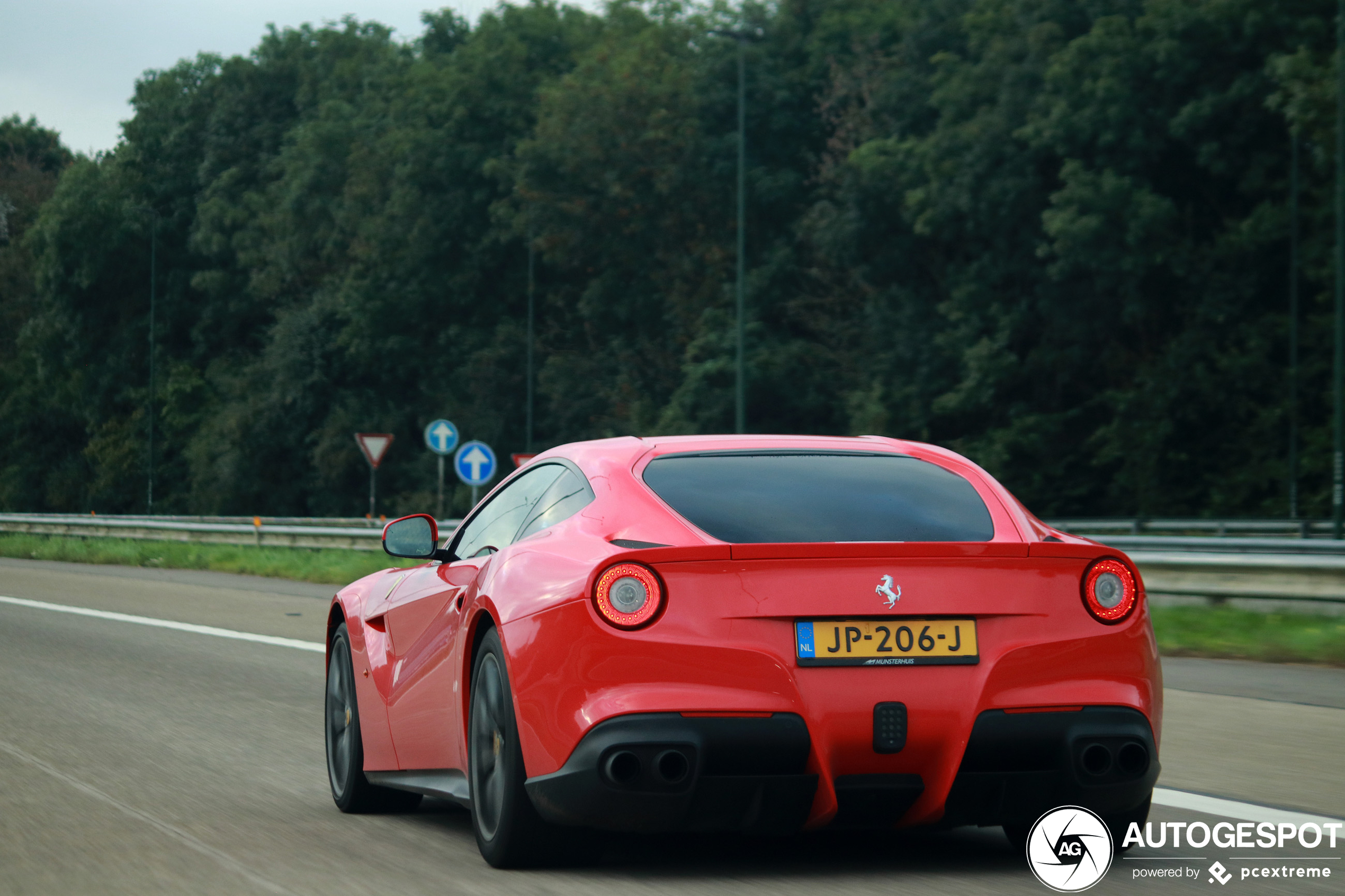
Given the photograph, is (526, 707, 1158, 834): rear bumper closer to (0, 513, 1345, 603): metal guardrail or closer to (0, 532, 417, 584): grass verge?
(0, 513, 1345, 603): metal guardrail

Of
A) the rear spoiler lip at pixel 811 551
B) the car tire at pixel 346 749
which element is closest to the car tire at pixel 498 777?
the rear spoiler lip at pixel 811 551

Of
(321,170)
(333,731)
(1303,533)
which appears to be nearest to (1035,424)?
(1303,533)

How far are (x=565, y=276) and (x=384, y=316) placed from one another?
6632 millimetres

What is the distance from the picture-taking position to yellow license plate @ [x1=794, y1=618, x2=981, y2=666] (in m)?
5.05

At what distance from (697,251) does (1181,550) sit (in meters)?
37.4

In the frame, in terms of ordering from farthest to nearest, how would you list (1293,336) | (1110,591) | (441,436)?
(1293,336) → (441,436) → (1110,591)

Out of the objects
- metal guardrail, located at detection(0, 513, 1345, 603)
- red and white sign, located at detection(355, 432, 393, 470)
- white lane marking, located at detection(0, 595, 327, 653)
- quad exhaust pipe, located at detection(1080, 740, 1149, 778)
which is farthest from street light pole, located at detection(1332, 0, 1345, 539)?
quad exhaust pipe, located at detection(1080, 740, 1149, 778)

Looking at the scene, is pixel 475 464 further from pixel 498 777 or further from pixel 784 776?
pixel 784 776

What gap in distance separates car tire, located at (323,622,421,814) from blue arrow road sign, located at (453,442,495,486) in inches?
1003

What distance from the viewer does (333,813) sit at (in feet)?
22.8

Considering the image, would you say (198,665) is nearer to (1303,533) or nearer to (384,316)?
(1303,533)

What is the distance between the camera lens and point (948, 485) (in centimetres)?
575

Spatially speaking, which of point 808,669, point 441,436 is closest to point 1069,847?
point 808,669

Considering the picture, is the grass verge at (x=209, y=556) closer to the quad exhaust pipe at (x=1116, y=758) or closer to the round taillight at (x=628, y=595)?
the round taillight at (x=628, y=595)
